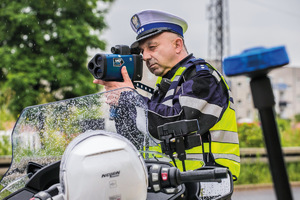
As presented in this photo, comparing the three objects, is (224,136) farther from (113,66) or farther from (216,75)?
(113,66)

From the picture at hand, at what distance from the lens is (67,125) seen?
1.72 meters

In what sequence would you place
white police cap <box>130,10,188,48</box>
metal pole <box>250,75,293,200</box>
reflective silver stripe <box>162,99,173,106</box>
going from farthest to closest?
white police cap <box>130,10,188,48</box>
reflective silver stripe <box>162,99,173,106</box>
metal pole <box>250,75,293,200</box>

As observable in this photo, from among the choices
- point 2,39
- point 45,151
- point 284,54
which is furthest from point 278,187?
point 2,39

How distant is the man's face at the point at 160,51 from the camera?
8.50ft

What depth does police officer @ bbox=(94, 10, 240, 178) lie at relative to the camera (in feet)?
6.83

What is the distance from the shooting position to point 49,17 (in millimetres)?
19859

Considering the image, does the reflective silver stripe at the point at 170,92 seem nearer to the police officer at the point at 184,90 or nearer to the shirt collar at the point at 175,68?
the police officer at the point at 184,90

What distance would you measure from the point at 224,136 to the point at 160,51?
25.7 inches

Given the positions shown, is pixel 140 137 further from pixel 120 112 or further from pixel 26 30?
pixel 26 30

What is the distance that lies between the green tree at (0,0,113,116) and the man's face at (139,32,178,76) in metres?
15.0

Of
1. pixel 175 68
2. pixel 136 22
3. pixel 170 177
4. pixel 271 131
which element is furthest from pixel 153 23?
pixel 271 131

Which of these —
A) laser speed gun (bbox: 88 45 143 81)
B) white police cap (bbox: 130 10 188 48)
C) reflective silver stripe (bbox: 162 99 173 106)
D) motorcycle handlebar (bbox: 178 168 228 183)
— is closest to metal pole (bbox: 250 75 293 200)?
motorcycle handlebar (bbox: 178 168 228 183)

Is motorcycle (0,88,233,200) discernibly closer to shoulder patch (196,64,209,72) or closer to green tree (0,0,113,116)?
shoulder patch (196,64,209,72)

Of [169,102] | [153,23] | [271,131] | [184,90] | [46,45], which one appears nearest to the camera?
[271,131]
